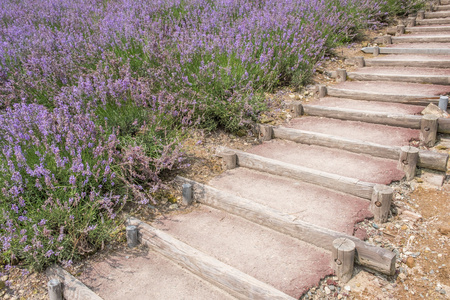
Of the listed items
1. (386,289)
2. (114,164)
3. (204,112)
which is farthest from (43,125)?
(386,289)

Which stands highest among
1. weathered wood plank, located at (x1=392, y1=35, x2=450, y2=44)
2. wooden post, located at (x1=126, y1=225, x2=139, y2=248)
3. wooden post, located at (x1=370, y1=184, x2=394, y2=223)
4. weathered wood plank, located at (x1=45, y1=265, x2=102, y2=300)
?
weathered wood plank, located at (x1=392, y1=35, x2=450, y2=44)

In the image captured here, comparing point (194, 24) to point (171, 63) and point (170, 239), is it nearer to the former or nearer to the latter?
point (171, 63)

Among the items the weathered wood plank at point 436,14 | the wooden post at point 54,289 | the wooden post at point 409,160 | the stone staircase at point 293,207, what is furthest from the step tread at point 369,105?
the weathered wood plank at point 436,14

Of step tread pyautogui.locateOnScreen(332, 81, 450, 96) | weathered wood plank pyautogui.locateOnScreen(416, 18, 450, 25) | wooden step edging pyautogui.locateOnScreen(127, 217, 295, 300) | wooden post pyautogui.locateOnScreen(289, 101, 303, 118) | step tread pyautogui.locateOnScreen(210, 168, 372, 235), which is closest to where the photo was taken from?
wooden step edging pyautogui.locateOnScreen(127, 217, 295, 300)

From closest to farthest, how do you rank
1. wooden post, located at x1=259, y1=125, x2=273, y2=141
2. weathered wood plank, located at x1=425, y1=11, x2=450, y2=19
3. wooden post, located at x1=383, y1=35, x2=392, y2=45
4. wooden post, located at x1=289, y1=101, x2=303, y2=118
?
wooden post, located at x1=259, y1=125, x2=273, y2=141
wooden post, located at x1=289, y1=101, x2=303, y2=118
wooden post, located at x1=383, y1=35, x2=392, y2=45
weathered wood plank, located at x1=425, y1=11, x2=450, y2=19

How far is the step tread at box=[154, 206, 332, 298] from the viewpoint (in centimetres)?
260

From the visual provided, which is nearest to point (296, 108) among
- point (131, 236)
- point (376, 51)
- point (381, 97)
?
point (381, 97)

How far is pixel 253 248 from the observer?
2.91 metres

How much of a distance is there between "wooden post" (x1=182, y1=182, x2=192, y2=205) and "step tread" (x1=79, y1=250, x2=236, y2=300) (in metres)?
0.66

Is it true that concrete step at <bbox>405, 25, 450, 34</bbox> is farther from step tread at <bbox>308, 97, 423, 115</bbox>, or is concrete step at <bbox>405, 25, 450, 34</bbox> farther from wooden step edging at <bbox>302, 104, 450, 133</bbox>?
wooden step edging at <bbox>302, 104, 450, 133</bbox>

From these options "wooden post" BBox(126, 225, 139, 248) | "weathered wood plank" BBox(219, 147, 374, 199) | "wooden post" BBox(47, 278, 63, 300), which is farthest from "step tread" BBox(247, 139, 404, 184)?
"wooden post" BBox(47, 278, 63, 300)

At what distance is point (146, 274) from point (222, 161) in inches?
65.3

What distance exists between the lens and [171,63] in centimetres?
455

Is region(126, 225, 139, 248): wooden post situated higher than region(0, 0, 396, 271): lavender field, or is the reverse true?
region(0, 0, 396, 271): lavender field
